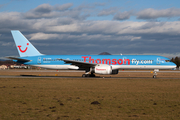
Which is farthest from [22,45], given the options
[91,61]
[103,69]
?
[103,69]

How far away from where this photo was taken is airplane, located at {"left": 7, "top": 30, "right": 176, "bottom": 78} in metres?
34.3

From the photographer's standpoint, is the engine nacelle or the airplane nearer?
the engine nacelle

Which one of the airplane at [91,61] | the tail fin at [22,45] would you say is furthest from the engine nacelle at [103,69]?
the tail fin at [22,45]

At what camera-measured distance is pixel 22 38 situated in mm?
39156

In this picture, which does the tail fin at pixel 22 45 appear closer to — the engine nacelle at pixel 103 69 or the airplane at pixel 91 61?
the airplane at pixel 91 61

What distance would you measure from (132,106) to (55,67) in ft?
93.1

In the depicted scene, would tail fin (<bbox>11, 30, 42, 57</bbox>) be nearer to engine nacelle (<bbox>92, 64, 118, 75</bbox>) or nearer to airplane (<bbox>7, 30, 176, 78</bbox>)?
airplane (<bbox>7, 30, 176, 78</bbox>)

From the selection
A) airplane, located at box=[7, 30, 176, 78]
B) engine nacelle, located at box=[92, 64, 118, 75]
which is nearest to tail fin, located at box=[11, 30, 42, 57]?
airplane, located at box=[7, 30, 176, 78]

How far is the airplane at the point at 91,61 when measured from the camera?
34.3 m

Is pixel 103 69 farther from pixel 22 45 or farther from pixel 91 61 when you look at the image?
pixel 22 45

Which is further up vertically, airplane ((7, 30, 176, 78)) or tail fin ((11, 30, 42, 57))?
tail fin ((11, 30, 42, 57))

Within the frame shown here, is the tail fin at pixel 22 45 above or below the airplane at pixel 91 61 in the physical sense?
above

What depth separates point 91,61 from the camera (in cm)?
3703

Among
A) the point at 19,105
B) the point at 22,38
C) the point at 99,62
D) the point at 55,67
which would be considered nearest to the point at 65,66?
the point at 55,67
